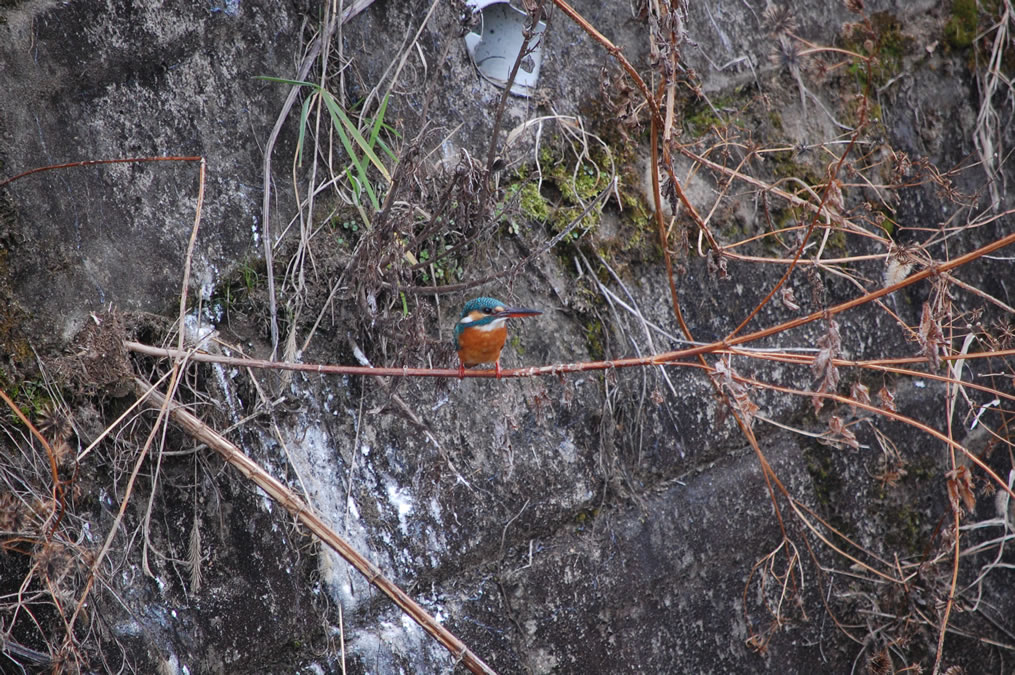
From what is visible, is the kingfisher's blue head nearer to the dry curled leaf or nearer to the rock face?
the rock face

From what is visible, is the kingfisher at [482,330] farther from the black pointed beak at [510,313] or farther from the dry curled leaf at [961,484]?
the dry curled leaf at [961,484]

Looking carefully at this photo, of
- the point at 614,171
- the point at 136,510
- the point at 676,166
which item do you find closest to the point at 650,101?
the point at 614,171

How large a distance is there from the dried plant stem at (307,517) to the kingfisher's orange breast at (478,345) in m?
0.58

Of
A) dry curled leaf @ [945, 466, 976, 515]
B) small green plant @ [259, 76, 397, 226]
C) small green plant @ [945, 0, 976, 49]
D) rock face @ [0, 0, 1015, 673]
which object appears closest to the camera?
dry curled leaf @ [945, 466, 976, 515]

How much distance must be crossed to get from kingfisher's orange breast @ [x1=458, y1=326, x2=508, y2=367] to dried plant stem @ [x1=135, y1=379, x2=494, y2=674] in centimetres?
58

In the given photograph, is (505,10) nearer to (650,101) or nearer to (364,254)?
(650,101)

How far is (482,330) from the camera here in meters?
2.10

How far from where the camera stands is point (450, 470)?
206 cm

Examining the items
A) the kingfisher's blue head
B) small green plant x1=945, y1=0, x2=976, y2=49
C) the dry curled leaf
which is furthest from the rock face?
small green plant x1=945, y1=0, x2=976, y2=49

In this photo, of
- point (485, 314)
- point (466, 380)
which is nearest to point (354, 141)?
point (485, 314)

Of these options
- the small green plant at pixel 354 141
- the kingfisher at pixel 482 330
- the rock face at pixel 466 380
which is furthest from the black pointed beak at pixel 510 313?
the small green plant at pixel 354 141

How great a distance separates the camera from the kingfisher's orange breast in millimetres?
2065

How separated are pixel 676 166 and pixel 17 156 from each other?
1.89 m

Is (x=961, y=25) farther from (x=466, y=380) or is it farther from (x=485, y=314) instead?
(x=466, y=380)
